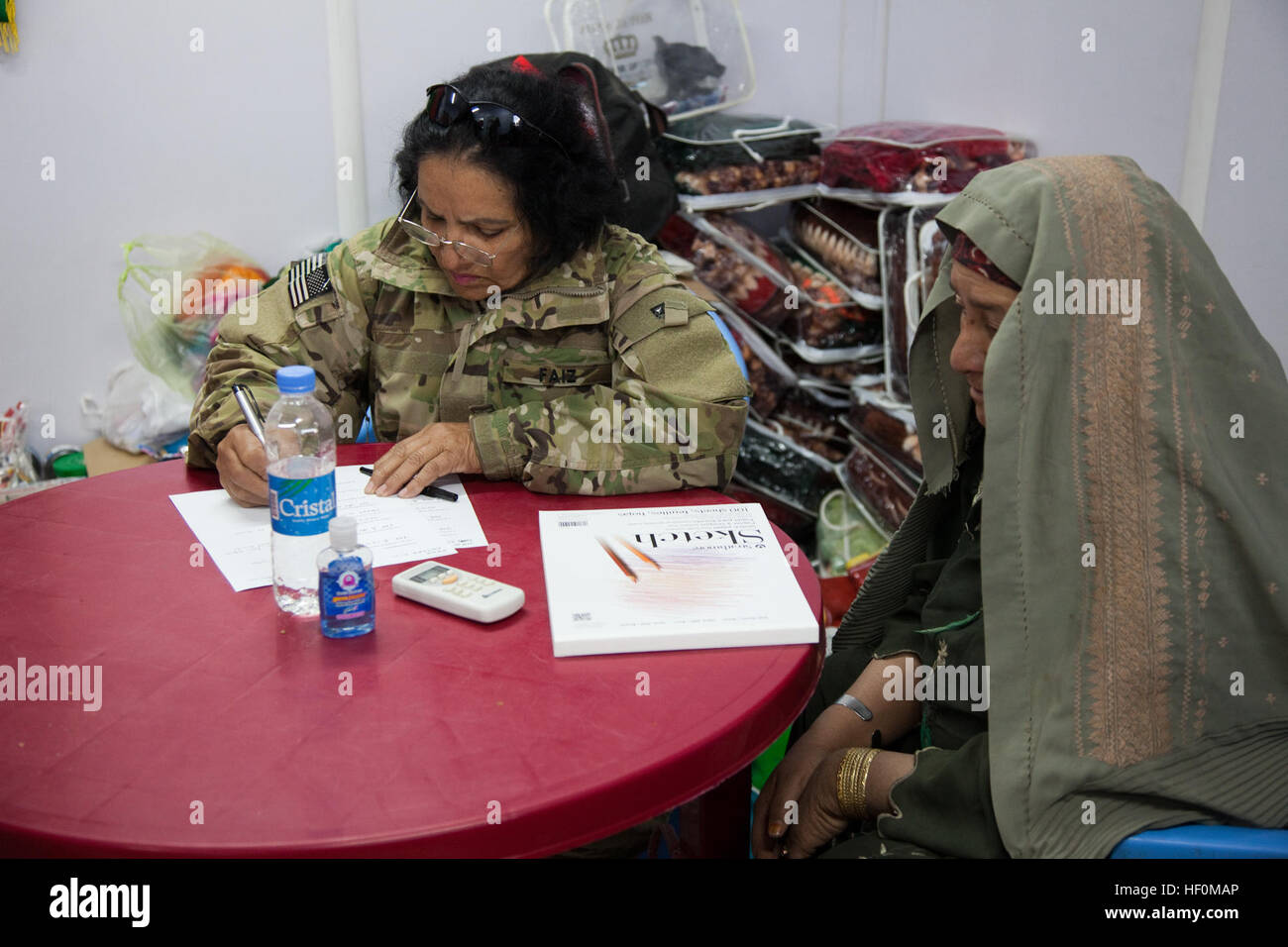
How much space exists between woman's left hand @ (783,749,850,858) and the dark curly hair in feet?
3.27

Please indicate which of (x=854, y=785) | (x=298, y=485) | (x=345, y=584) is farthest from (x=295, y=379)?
(x=854, y=785)

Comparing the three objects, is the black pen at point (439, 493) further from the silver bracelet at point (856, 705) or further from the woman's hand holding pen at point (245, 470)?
the silver bracelet at point (856, 705)

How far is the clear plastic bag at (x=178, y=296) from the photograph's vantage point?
3.27 meters

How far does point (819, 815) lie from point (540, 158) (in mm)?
1171

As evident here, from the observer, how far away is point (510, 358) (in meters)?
1.98

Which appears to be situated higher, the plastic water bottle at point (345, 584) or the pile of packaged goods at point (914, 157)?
the pile of packaged goods at point (914, 157)

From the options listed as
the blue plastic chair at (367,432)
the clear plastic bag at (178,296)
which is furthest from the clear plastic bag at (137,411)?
the blue plastic chair at (367,432)

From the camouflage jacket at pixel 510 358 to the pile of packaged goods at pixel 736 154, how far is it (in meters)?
1.13

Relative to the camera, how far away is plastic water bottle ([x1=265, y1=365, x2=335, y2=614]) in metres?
1.28

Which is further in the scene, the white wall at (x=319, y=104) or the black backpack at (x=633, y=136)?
the white wall at (x=319, y=104)

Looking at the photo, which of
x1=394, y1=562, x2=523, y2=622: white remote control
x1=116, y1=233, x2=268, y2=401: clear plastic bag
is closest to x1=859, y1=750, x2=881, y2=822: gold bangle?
x1=394, y1=562, x2=523, y2=622: white remote control

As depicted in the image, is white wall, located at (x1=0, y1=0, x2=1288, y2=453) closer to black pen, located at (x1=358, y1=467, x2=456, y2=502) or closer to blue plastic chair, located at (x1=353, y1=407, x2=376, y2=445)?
blue plastic chair, located at (x1=353, y1=407, x2=376, y2=445)

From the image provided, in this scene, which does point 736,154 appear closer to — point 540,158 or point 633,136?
point 633,136
